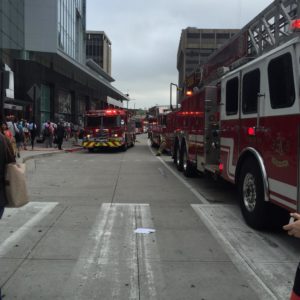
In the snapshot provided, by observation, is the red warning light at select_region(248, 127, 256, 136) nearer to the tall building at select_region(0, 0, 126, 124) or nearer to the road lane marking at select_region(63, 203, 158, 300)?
the road lane marking at select_region(63, 203, 158, 300)

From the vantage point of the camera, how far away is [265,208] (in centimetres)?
676

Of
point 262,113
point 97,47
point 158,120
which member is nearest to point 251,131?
point 262,113

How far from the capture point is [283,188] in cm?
596

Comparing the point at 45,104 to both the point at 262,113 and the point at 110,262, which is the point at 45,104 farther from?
Result: the point at 110,262

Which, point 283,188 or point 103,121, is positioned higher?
point 103,121

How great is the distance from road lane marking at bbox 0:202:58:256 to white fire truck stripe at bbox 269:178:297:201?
3530 mm

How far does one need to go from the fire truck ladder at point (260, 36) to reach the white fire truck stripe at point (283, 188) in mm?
1896

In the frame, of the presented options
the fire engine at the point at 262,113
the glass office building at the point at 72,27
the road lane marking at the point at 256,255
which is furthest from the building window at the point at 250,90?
the glass office building at the point at 72,27

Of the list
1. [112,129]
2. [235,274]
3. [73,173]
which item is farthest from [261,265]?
[112,129]

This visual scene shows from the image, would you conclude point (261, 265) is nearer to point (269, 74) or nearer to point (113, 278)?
point (113, 278)

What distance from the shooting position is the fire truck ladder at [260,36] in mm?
6656

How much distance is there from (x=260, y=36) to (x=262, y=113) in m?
1.56

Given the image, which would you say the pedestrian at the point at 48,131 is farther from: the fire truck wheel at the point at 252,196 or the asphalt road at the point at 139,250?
the fire truck wheel at the point at 252,196

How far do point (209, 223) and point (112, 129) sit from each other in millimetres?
20374
